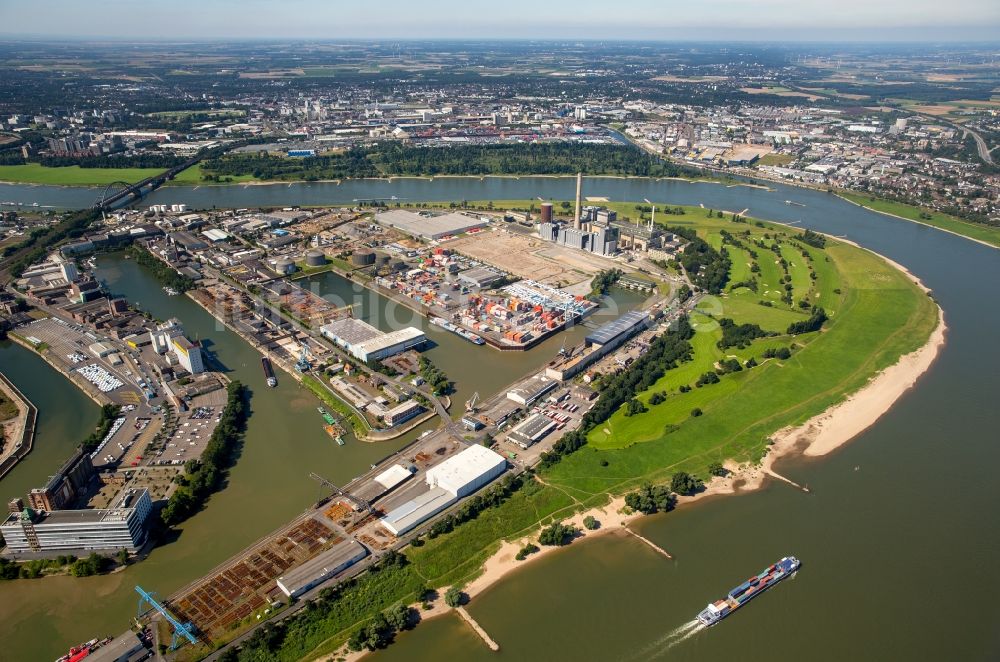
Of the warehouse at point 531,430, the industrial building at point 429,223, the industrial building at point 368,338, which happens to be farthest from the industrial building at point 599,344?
the industrial building at point 429,223

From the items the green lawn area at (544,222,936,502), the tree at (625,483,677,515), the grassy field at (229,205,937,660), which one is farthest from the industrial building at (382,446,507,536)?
the tree at (625,483,677,515)

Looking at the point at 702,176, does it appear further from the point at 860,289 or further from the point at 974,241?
the point at 860,289

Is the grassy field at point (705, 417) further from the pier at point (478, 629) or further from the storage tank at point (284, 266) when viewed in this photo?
the storage tank at point (284, 266)

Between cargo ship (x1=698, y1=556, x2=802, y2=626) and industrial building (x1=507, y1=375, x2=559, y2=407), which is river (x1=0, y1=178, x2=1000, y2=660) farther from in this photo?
industrial building (x1=507, y1=375, x2=559, y2=407)

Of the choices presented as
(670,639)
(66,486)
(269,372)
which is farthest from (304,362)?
(670,639)

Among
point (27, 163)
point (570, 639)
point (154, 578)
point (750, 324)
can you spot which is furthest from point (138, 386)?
point (27, 163)

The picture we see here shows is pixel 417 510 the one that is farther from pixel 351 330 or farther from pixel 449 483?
pixel 351 330
